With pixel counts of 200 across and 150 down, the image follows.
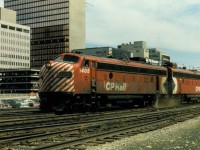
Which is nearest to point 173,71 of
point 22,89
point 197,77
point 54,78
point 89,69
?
point 197,77

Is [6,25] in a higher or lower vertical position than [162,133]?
higher

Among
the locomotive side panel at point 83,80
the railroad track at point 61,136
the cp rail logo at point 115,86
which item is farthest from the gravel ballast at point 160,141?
the cp rail logo at point 115,86

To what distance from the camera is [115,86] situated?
103 ft

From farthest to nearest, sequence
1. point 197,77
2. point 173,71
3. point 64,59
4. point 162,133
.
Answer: point 197,77 → point 173,71 → point 64,59 → point 162,133

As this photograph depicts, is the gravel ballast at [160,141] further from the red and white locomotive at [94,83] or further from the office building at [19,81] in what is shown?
the office building at [19,81]

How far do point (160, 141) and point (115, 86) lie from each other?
16.6 metres

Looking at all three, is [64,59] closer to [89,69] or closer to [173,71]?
[89,69]

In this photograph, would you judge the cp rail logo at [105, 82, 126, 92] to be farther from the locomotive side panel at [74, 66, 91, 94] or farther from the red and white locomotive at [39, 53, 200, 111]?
the locomotive side panel at [74, 66, 91, 94]

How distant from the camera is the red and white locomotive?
2630cm

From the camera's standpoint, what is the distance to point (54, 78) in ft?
86.7

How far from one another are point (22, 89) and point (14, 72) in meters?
9.44

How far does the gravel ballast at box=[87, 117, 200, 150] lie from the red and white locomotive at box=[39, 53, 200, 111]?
9640 millimetres

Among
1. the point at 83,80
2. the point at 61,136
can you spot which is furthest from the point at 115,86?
the point at 61,136

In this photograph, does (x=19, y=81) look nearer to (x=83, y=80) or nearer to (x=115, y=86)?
(x=115, y=86)
